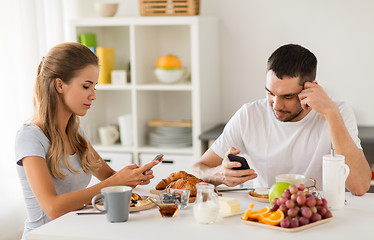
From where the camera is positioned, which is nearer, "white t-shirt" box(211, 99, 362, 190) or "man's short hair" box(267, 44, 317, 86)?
"man's short hair" box(267, 44, 317, 86)

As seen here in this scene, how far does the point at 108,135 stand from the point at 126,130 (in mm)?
152

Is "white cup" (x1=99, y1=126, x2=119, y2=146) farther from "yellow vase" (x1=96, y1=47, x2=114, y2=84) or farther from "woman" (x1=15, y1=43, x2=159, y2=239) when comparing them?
"woman" (x1=15, y1=43, x2=159, y2=239)

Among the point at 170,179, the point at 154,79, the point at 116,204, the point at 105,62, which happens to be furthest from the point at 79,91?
the point at 154,79

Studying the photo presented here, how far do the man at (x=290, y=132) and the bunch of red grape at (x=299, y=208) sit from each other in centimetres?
33

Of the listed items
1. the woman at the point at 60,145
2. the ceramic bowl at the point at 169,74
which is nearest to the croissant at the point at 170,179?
the woman at the point at 60,145

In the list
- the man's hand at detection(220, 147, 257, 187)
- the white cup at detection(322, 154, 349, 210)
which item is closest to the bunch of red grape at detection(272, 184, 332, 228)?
the white cup at detection(322, 154, 349, 210)

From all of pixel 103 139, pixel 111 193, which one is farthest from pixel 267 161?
pixel 103 139

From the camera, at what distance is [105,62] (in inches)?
148

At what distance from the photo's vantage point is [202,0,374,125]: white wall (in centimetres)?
353

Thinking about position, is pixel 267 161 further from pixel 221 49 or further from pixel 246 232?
pixel 221 49

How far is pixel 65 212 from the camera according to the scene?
1890mm

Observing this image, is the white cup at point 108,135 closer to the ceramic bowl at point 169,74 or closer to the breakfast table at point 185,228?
the ceramic bowl at point 169,74

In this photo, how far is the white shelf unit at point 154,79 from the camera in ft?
11.6

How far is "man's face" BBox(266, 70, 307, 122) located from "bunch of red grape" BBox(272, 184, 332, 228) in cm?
60
